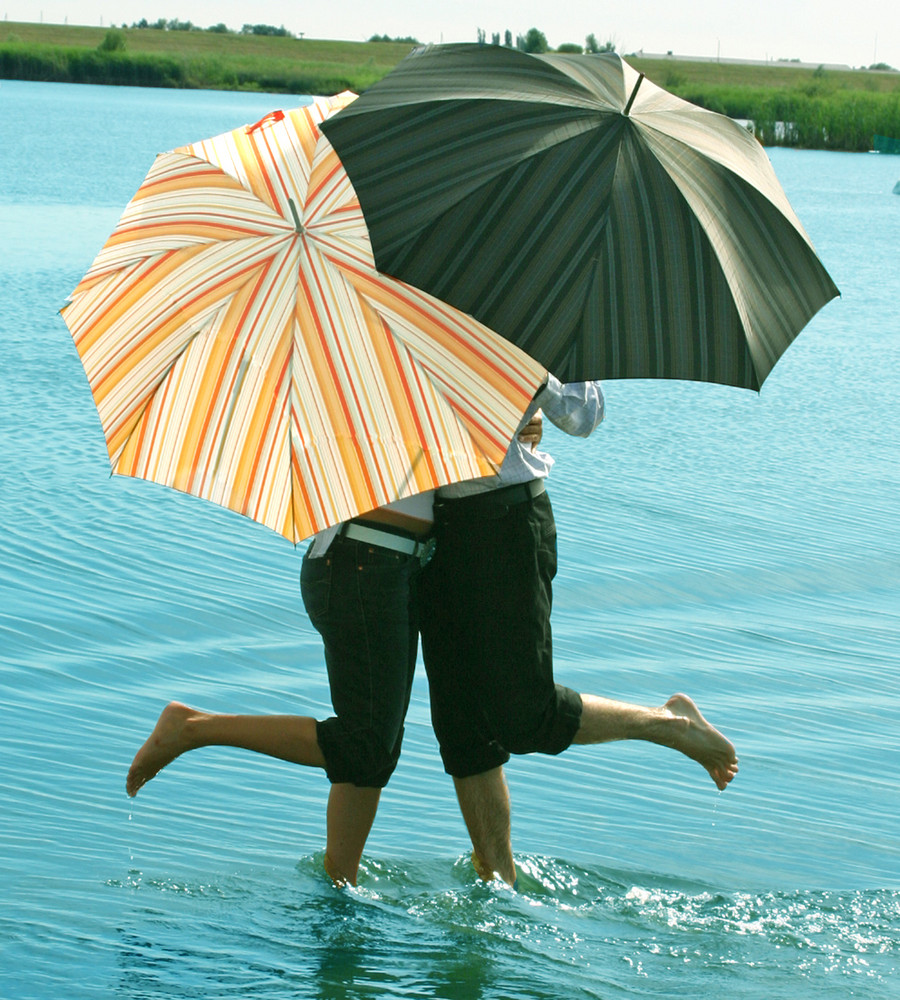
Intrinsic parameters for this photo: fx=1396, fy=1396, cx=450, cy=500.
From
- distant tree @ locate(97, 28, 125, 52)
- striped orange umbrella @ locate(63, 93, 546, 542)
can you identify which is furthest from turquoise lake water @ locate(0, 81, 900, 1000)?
distant tree @ locate(97, 28, 125, 52)

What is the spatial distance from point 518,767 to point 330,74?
237ft

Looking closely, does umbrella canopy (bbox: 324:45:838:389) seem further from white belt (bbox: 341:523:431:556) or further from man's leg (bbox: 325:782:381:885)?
man's leg (bbox: 325:782:381:885)

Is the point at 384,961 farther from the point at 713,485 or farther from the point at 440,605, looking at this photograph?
the point at 713,485

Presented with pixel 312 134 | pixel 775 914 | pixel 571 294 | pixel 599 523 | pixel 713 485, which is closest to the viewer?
pixel 571 294

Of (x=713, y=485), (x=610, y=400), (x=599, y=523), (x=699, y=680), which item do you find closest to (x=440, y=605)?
(x=699, y=680)

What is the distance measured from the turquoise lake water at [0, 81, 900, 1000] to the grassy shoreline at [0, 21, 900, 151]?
21.8 metres

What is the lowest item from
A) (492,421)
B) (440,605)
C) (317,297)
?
(440,605)

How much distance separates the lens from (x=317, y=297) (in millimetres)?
2670

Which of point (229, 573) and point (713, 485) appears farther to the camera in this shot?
point (713, 485)

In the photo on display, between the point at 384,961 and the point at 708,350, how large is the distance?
56.6 inches

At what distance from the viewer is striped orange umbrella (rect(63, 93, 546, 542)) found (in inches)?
103

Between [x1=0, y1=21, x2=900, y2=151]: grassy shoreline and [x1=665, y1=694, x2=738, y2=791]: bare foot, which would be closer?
[x1=665, y1=694, x2=738, y2=791]: bare foot

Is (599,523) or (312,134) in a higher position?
(312,134)

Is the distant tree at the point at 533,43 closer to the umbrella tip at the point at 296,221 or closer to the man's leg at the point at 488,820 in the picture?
the umbrella tip at the point at 296,221
